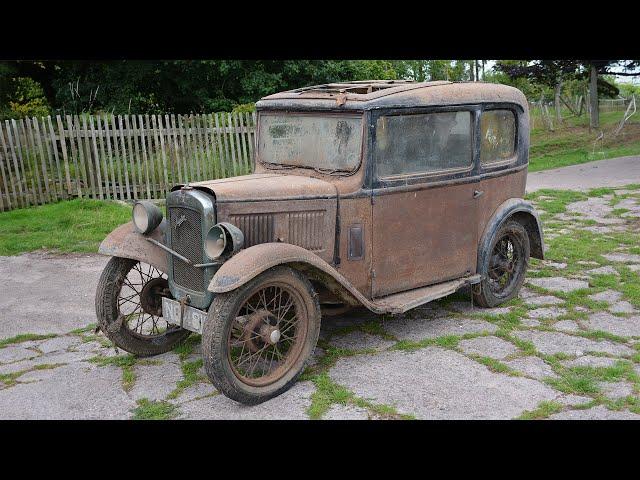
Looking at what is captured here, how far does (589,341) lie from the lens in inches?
191

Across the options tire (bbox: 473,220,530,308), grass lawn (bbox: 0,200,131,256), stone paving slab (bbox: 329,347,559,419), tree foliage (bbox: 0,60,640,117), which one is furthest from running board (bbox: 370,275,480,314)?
tree foliage (bbox: 0,60,640,117)

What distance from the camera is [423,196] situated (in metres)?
4.96

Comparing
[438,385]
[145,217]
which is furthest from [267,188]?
[438,385]

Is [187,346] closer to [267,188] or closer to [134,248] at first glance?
[134,248]

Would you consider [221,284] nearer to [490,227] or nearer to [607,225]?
[490,227]

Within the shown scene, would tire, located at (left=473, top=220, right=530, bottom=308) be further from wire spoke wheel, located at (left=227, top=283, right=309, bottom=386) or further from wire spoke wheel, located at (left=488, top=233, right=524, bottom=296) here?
wire spoke wheel, located at (left=227, top=283, right=309, bottom=386)

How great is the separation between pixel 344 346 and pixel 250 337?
1026 mm

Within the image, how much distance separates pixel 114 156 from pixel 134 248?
6.96 metres

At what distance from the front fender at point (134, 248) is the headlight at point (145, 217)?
7 centimetres

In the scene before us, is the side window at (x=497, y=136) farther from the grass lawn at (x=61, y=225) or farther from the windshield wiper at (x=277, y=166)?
the grass lawn at (x=61, y=225)

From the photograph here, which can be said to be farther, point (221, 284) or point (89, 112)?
point (89, 112)

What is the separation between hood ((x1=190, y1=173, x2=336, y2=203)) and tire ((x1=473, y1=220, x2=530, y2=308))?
180 centimetres

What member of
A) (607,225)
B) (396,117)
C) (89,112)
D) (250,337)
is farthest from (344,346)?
(89,112)

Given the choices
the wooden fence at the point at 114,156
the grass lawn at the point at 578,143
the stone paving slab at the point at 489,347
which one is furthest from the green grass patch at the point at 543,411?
the grass lawn at the point at 578,143
